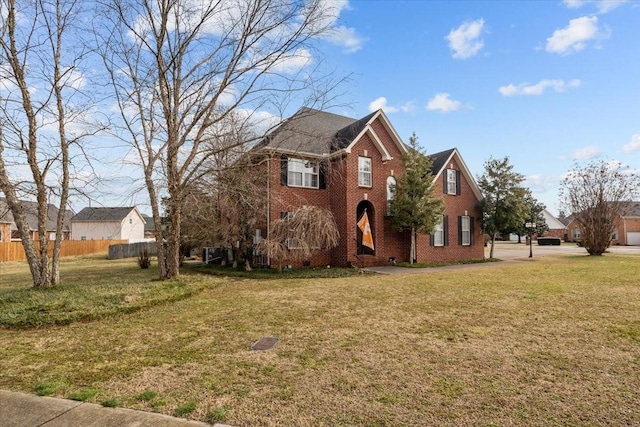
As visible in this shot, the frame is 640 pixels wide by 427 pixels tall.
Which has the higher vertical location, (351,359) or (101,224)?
(101,224)

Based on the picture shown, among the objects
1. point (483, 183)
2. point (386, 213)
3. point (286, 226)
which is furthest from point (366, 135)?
point (483, 183)

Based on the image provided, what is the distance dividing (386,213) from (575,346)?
13.2 m

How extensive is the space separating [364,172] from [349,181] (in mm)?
1232

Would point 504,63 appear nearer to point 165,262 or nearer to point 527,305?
point 527,305

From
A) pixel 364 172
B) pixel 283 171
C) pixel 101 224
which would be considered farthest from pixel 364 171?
pixel 101 224

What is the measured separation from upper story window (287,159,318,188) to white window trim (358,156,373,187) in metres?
2.21

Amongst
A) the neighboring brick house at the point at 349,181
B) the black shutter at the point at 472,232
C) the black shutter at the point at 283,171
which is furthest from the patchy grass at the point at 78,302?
the black shutter at the point at 472,232

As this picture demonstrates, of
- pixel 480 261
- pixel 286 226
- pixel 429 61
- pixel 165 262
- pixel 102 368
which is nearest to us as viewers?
pixel 102 368

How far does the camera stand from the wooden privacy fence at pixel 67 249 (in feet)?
87.7

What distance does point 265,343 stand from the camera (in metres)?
5.55

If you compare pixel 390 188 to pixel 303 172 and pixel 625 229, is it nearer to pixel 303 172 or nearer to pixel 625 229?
pixel 303 172

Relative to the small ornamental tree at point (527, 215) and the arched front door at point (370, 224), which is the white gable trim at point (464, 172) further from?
the arched front door at point (370, 224)

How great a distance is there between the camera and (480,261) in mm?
20406

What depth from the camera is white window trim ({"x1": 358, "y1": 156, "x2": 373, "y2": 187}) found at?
17391mm
